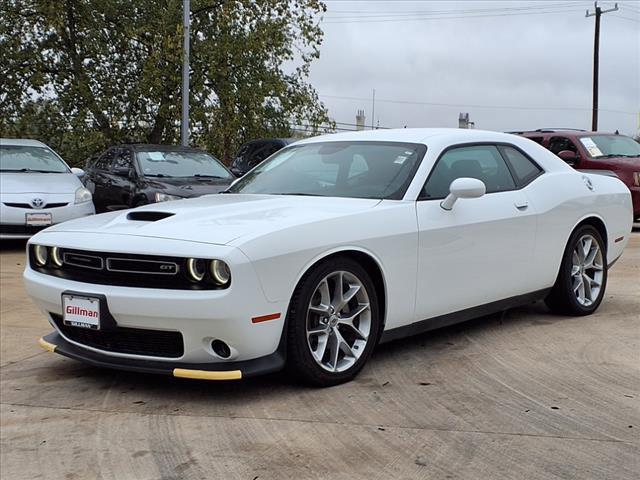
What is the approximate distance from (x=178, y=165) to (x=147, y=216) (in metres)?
6.75

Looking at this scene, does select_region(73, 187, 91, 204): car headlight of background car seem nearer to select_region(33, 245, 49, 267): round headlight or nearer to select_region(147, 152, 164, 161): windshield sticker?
select_region(147, 152, 164, 161): windshield sticker

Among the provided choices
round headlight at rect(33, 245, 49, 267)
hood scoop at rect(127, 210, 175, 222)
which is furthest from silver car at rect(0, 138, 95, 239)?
hood scoop at rect(127, 210, 175, 222)

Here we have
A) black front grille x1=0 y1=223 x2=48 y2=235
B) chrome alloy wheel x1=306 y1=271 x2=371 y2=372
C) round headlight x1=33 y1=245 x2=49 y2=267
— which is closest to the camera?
chrome alloy wheel x1=306 y1=271 x2=371 y2=372

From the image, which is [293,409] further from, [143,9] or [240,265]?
[143,9]

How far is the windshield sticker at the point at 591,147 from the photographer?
13.0 m

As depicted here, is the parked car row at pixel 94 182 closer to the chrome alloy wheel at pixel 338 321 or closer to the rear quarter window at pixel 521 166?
the rear quarter window at pixel 521 166

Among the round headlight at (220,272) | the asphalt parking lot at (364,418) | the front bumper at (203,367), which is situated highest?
the round headlight at (220,272)

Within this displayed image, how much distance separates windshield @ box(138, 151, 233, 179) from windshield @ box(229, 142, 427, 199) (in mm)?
5405

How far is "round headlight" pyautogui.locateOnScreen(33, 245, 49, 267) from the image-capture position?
422cm

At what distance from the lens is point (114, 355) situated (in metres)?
3.90

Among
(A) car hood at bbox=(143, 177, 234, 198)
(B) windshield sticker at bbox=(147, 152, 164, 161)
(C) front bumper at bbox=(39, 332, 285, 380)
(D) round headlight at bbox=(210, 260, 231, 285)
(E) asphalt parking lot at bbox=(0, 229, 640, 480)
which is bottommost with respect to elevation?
(E) asphalt parking lot at bbox=(0, 229, 640, 480)

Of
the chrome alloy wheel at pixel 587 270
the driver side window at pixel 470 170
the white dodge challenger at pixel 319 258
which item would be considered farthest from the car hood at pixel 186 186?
the chrome alloy wheel at pixel 587 270

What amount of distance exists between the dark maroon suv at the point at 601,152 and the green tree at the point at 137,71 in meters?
8.85

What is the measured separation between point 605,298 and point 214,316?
4118 millimetres
